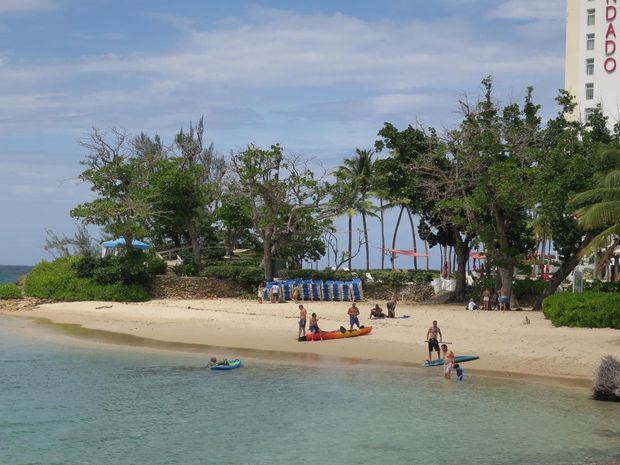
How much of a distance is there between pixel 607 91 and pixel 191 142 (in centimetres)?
3465

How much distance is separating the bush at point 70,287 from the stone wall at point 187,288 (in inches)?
33.8

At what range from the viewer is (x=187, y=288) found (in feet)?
145

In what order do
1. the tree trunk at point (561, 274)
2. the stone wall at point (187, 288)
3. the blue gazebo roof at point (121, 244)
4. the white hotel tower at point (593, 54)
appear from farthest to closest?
1. the white hotel tower at point (593, 54)
2. the blue gazebo roof at point (121, 244)
3. the stone wall at point (187, 288)
4. the tree trunk at point (561, 274)

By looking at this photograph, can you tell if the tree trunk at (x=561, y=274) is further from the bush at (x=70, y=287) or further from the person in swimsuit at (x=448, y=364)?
the bush at (x=70, y=287)

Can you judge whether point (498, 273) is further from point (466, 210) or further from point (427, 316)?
point (427, 316)

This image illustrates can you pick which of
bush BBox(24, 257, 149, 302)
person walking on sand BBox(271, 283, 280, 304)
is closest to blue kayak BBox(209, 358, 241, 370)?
person walking on sand BBox(271, 283, 280, 304)

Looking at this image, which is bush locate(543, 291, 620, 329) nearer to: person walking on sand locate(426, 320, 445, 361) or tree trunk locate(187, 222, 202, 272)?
person walking on sand locate(426, 320, 445, 361)

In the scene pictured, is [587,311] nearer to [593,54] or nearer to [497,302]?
[497,302]

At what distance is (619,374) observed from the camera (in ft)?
67.1

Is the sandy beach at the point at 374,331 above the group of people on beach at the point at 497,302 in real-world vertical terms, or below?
below

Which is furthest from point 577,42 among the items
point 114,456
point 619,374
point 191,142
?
point 114,456

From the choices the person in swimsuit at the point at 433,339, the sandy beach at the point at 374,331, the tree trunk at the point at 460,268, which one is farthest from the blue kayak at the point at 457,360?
the tree trunk at the point at 460,268

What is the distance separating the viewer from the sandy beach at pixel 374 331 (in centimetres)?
2547

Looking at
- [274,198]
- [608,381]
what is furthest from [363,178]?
[608,381]
